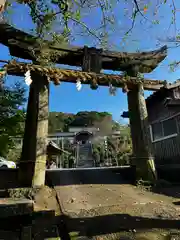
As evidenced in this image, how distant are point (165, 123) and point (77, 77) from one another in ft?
16.2

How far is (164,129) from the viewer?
9289 millimetres

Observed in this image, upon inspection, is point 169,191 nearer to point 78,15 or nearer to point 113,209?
point 113,209

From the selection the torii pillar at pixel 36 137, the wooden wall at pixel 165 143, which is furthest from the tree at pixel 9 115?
the wooden wall at pixel 165 143

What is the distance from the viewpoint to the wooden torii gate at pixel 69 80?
6234mm

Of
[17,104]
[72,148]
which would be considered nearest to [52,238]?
[17,104]

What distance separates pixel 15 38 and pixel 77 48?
2277 millimetres

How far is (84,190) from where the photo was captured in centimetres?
605

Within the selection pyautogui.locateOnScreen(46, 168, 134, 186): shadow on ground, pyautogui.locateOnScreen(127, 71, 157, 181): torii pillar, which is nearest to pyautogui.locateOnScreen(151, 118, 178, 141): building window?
pyautogui.locateOnScreen(127, 71, 157, 181): torii pillar

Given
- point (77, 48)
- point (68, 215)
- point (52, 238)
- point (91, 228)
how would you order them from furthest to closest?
1. point (77, 48)
2. point (68, 215)
3. point (91, 228)
4. point (52, 238)

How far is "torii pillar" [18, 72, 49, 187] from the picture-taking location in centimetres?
610

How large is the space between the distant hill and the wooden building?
17.5 meters

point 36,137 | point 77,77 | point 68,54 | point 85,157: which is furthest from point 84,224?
point 85,157

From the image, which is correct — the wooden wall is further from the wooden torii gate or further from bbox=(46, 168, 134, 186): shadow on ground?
bbox=(46, 168, 134, 186): shadow on ground

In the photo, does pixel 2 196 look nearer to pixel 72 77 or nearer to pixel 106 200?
pixel 106 200
